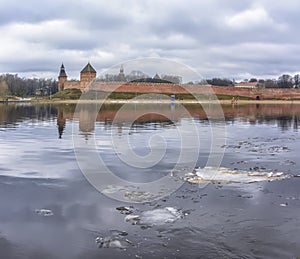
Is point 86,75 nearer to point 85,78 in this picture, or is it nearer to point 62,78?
point 85,78

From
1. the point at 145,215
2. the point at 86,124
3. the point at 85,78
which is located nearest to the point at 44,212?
the point at 145,215

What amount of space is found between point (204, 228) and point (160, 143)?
11.6 m

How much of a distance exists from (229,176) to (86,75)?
109468 mm

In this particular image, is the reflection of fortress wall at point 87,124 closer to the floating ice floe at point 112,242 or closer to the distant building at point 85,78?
the floating ice floe at point 112,242

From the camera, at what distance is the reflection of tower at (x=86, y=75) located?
383 feet

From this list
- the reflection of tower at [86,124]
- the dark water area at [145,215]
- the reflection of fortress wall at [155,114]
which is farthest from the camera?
the reflection of fortress wall at [155,114]

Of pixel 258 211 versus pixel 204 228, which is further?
pixel 258 211

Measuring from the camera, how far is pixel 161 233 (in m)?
7.14

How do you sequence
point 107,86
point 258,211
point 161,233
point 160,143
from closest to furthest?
point 161,233 < point 258,211 < point 160,143 < point 107,86

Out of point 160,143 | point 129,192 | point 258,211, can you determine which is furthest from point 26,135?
point 258,211

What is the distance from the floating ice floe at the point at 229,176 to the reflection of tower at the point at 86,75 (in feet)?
349

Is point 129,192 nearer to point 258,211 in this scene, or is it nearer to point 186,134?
point 258,211

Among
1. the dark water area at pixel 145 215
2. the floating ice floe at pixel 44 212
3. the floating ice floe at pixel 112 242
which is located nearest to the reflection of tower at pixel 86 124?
the dark water area at pixel 145 215

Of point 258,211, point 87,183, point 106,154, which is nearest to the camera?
point 258,211
